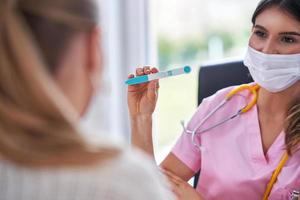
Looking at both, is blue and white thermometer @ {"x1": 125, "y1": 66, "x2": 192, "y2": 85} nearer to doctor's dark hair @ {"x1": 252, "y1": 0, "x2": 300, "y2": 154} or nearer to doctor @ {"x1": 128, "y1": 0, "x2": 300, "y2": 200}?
doctor @ {"x1": 128, "y1": 0, "x2": 300, "y2": 200}

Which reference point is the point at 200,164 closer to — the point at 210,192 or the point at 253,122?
the point at 210,192

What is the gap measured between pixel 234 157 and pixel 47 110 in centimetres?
88

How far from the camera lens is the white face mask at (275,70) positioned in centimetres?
138

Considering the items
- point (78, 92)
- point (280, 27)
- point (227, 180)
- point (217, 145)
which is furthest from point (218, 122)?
A: point (78, 92)

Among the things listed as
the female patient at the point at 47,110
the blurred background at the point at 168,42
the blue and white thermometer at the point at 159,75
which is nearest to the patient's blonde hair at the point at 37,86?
the female patient at the point at 47,110

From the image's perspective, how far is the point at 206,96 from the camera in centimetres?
166

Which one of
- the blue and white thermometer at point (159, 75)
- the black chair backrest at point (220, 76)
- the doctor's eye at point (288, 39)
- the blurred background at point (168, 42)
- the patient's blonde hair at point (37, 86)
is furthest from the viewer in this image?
the blurred background at point (168, 42)

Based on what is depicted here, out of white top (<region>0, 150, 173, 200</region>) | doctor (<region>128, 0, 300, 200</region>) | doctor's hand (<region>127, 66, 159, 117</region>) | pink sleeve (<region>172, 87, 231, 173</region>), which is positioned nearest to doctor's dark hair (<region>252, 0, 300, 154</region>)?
doctor (<region>128, 0, 300, 200</region>)

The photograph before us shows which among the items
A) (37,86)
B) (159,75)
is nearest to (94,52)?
(37,86)

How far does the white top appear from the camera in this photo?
2.11 ft

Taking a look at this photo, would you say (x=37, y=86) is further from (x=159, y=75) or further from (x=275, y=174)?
(x=275, y=174)

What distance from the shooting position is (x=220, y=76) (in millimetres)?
1651

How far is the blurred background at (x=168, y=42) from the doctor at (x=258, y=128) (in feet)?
2.32

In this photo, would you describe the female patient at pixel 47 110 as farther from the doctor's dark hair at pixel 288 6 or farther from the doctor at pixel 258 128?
the doctor's dark hair at pixel 288 6
